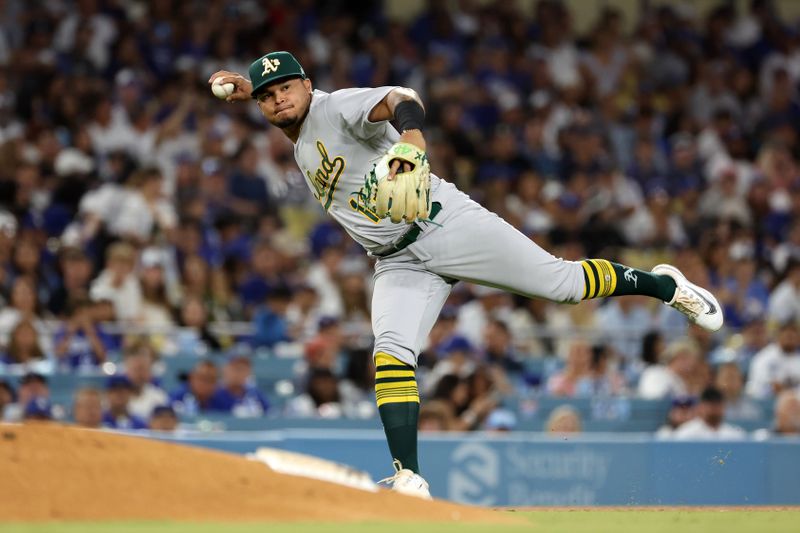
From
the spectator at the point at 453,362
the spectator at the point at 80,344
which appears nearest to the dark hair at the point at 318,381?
the spectator at the point at 453,362

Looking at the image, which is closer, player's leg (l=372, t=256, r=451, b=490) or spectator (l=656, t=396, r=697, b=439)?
player's leg (l=372, t=256, r=451, b=490)

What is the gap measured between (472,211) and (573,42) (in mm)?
10761

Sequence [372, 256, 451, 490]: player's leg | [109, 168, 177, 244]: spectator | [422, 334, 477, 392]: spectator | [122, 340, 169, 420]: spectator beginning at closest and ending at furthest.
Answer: [372, 256, 451, 490]: player's leg < [122, 340, 169, 420]: spectator < [422, 334, 477, 392]: spectator < [109, 168, 177, 244]: spectator

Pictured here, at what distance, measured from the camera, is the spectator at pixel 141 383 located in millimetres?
9367

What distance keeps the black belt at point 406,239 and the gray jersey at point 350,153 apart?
27 mm

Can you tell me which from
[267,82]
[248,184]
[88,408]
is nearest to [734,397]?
[248,184]

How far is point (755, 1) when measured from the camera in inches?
696

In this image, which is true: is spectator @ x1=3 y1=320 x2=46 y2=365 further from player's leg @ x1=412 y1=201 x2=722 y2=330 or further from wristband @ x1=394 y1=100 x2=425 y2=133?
wristband @ x1=394 y1=100 x2=425 y2=133

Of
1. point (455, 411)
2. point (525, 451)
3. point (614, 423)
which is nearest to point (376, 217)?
point (525, 451)

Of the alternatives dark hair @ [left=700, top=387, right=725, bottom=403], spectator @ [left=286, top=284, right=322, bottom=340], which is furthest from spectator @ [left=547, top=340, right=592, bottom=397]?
spectator @ [left=286, top=284, right=322, bottom=340]

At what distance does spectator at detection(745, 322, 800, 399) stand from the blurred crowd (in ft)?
0.06

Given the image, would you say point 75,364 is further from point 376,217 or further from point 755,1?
point 755,1

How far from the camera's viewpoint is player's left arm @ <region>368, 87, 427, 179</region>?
5.52m

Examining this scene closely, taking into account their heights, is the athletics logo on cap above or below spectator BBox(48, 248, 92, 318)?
above
